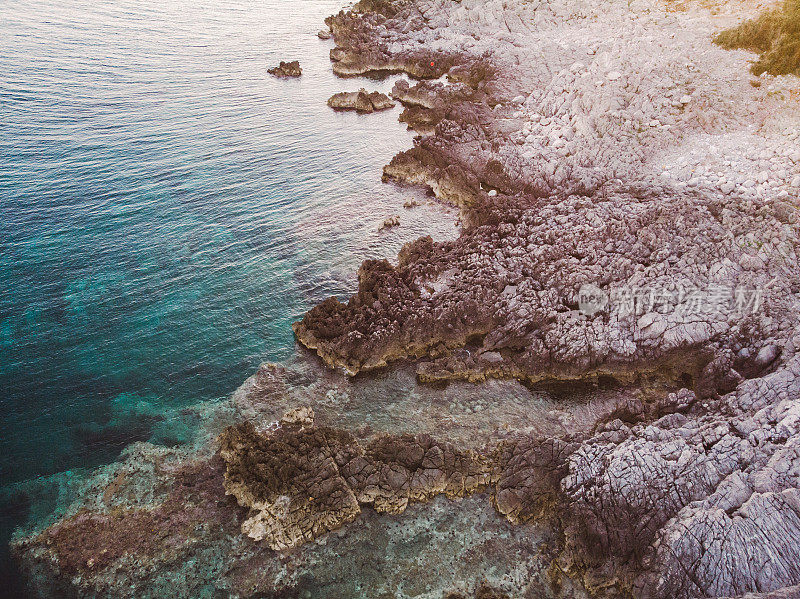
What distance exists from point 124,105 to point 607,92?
5573 cm

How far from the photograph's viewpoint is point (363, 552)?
2519 cm

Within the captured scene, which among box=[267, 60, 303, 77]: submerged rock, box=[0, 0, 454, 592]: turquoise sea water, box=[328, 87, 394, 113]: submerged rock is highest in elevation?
box=[267, 60, 303, 77]: submerged rock

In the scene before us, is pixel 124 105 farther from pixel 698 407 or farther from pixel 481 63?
pixel 698 407

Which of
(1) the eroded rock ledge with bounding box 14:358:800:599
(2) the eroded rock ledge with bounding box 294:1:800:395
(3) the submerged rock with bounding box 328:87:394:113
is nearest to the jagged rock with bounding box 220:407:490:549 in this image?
(1) the eroded rock ledge with bounding box 14:358:800:599

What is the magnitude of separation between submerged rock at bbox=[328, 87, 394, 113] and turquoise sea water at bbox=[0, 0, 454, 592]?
92.7 inches

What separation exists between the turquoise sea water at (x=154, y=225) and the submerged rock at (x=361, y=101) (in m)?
2.35

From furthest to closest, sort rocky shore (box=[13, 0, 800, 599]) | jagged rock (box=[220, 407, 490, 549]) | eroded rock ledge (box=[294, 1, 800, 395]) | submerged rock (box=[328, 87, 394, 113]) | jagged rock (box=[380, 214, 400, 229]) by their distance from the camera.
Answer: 1. submerged rock (box=[328, 87, 394, 113])
2. jagged rock (box=[380, 214, 400, 229])
3. eroded rock ledge (box=[294, 1, 800, 395])
4. jagged rock (box=[220, 407, 490, 549])
5. rocky shore (box=[13, 0, 800, 599])

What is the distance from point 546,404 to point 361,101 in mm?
52060

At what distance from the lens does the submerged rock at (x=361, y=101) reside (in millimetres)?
70750

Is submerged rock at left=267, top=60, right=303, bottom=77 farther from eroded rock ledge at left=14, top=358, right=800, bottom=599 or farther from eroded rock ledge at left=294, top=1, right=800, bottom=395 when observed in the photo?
eroded rock ledge at left=14, top=358, right=800, bottom=599

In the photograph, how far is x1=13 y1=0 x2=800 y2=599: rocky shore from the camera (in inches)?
945

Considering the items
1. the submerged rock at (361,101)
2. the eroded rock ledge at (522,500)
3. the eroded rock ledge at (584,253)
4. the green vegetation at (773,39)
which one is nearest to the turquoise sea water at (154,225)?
the submerged rock at (361,101)

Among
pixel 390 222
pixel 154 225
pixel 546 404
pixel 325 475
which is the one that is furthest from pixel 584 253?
pixel 154 225

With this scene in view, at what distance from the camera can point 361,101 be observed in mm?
70688
